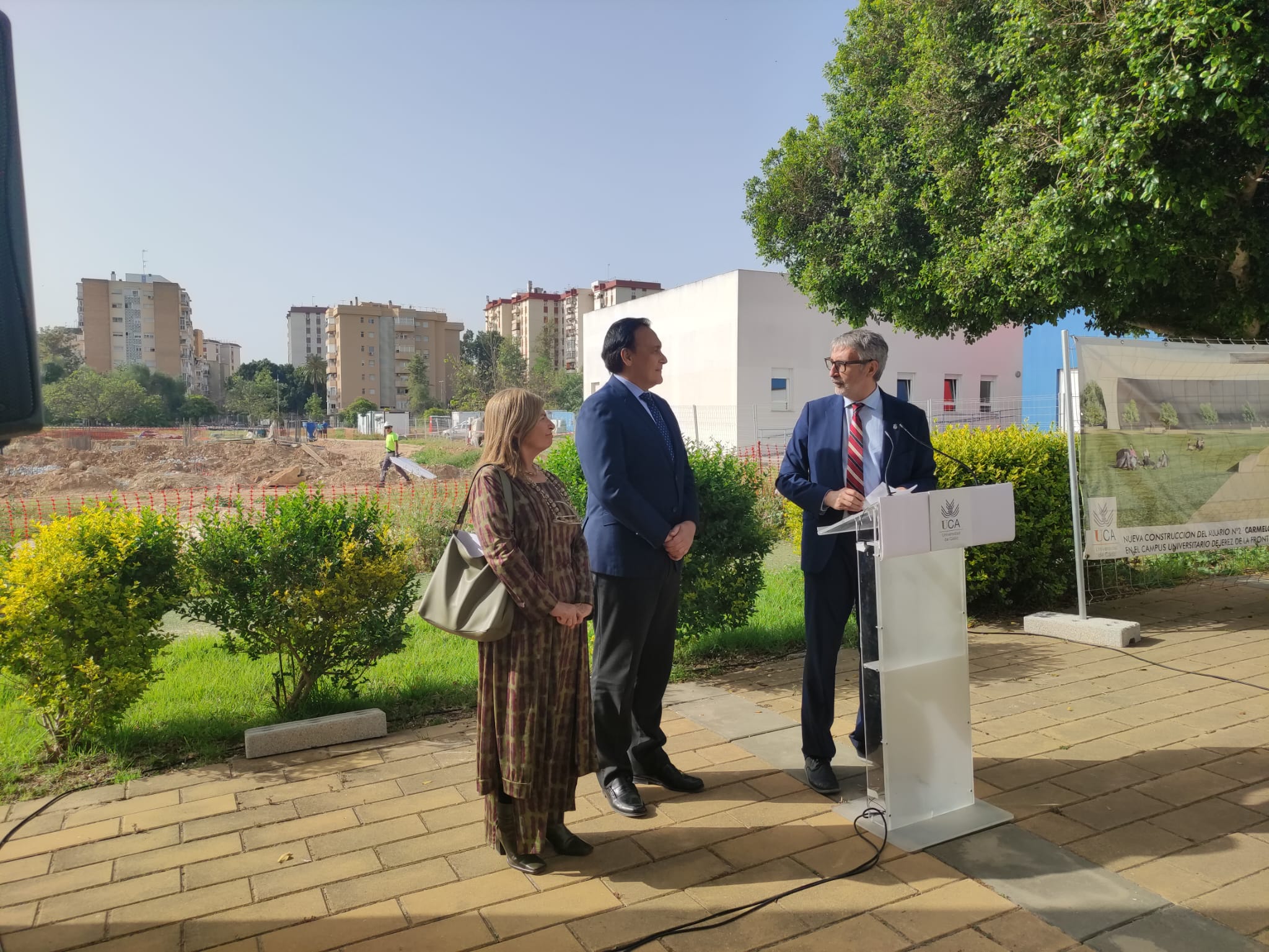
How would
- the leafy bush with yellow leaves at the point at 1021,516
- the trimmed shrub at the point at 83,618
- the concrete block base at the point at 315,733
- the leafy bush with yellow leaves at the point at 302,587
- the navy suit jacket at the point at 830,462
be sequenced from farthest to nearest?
the leafy bush with yellow leaves at the point at 1021,516 → the leafy bush with yellow leaves at the point at 302,587 → the concrete block base at the point at 315,733 → the trimmed shrub at the point at 83,618 → the navy suit jacket at the point at 830,462

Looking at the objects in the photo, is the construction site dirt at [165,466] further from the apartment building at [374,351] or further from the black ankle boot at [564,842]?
the apartment building at [374,351]

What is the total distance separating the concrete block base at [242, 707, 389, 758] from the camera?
4203 millimetres

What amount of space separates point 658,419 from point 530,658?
1202mm

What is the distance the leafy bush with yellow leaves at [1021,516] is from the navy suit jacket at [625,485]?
3283 mm

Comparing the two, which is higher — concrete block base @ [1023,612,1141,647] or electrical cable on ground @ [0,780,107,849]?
concrete block base @ [1023,612,1141,647]

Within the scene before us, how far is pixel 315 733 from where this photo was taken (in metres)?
4.32

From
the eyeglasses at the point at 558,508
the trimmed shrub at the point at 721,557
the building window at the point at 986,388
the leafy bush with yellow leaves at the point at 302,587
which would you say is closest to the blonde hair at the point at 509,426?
the eyeglasses at the point at 558,508

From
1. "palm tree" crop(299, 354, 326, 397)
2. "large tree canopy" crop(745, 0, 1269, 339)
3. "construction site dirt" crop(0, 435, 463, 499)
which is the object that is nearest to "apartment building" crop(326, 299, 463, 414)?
"palm tree" crop(299, 354, 326, 397)

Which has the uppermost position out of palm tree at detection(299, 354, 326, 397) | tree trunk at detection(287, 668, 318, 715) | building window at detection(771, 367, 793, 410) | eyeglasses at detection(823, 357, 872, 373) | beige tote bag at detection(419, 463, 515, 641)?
palm tree at detection(299, 354, 326, 397)

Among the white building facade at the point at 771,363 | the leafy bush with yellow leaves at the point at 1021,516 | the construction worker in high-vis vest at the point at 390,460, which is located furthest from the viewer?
the white building facade at the point at 771,363

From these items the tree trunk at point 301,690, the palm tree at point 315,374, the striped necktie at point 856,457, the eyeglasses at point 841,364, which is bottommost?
the tree trunk at point 301,690

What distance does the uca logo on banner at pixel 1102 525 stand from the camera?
6.24 m

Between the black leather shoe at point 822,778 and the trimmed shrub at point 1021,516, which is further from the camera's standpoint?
the trimmed shrub at point 1021,516

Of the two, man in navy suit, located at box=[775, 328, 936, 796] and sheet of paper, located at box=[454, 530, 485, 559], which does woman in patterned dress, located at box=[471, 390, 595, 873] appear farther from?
man in navy suit, located at box=[775, 328, 936, 796]
